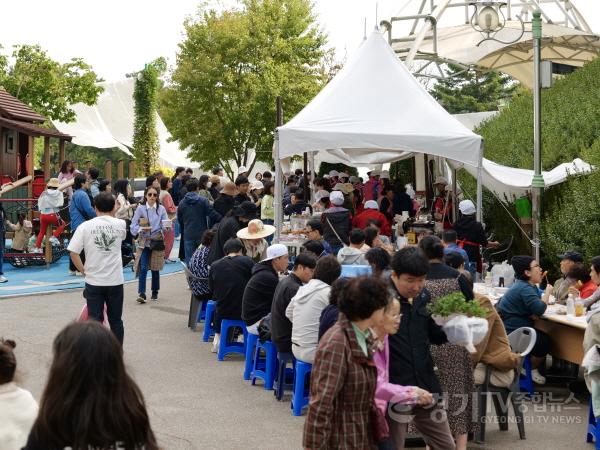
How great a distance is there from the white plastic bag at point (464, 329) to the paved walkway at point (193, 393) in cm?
202

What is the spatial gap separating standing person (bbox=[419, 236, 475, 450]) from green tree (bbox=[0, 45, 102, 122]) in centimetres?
3263

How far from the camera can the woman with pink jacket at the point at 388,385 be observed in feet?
16.7

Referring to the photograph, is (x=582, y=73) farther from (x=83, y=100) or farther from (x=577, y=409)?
(x=83, y=100)

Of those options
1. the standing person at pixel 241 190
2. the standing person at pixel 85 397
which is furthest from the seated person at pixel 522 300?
the standing person at pixel 241 190

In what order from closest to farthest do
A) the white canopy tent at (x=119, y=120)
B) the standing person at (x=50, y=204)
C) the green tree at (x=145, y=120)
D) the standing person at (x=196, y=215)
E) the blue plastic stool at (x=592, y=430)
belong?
the blue plastic stool at (x=592, y=430) → the standing person at (x=196, y=215) → the standing person at (x=50, y=204) → the green tree at (x=145, y=120) → the white canopy tent at (x=119, y=120)

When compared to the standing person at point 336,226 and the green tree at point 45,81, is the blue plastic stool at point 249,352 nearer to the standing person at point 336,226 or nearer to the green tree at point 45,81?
the standing person at point 336,226

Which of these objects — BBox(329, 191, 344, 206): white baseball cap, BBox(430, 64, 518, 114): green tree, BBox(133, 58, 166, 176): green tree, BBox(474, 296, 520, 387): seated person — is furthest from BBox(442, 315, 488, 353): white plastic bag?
BBox(430, 64, 518, 114): green tree

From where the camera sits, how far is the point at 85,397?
11.2 ft

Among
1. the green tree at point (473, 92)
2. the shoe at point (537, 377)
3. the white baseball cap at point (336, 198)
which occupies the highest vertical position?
the green tree at point (473, 92)

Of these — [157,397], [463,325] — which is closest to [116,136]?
[157,397]

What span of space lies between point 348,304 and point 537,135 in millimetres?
10353

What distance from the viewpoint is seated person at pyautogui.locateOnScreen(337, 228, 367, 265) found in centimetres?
1152

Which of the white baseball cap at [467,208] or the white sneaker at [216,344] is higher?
the white baseball cap at [467,208]

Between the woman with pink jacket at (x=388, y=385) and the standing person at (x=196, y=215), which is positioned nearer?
the woman with pink jacket at (x=388, y=385)
